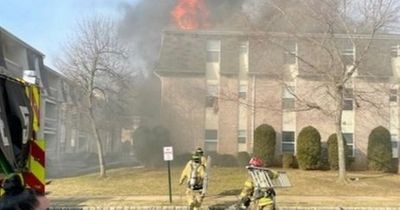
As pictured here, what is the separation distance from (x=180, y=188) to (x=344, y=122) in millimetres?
14346

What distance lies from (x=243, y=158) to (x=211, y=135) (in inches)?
115

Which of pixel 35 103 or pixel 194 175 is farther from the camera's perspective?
pixel 194 175

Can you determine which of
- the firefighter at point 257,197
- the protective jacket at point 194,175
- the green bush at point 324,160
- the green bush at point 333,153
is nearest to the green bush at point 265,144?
the green bush at point 324,160

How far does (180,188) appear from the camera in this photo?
63.7 feet

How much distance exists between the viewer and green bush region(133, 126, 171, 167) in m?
28.1

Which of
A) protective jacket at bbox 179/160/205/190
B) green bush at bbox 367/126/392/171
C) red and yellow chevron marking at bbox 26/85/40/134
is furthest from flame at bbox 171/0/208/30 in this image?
red and yellow chevron marking at bbox 26/85/40/134

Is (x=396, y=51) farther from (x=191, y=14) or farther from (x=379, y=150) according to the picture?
(x=191, y=14)

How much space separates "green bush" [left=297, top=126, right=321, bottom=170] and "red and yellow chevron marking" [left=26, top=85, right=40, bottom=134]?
21.8m

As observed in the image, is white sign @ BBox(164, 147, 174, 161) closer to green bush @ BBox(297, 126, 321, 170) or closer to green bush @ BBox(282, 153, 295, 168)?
green bush @ BBox(297, 126, 321, 170)

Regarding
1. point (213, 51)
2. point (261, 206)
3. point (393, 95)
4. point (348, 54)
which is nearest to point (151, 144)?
point (213, 51)

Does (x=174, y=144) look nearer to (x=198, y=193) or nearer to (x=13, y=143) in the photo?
(x=198, y=193)

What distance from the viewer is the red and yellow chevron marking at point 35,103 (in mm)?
5391

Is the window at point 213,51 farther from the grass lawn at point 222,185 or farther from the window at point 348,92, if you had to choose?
the window at point 348,92

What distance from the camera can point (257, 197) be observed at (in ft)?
31.0
